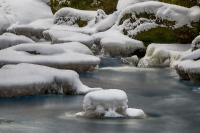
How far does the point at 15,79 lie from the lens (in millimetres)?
11695

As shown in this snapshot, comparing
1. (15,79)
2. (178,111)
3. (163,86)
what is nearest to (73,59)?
(163,86)

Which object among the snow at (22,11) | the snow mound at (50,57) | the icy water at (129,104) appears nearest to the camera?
the icy water at (129,104)

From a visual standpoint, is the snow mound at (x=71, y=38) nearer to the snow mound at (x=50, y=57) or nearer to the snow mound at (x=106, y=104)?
the snow mound at (x=50, y=57)

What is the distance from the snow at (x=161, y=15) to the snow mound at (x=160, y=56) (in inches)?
61.3

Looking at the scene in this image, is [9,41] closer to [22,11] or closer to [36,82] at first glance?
[36,82]

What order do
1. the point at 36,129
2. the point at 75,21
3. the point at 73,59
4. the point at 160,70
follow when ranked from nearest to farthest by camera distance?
the point at 36,129, the point at 73,59, the point at 160,70, the point at 75,21

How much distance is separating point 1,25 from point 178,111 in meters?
20.2

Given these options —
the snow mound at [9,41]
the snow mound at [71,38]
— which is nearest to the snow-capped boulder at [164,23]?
the snow mound at [71,38]

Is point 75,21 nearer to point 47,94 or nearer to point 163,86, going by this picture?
point 163,86

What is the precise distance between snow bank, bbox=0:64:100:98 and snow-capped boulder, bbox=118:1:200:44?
843 cm

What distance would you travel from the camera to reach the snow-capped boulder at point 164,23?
19.9m

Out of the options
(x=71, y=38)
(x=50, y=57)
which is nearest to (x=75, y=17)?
(x=71, y=38)

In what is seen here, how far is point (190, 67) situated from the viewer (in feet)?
46.3

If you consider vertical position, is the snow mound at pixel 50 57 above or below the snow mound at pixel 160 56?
above
